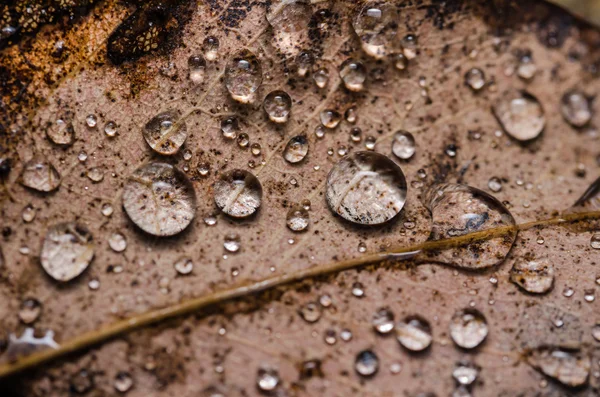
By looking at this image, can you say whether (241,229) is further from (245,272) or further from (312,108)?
(312,108)

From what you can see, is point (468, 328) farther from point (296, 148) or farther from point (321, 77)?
point (321, 77)

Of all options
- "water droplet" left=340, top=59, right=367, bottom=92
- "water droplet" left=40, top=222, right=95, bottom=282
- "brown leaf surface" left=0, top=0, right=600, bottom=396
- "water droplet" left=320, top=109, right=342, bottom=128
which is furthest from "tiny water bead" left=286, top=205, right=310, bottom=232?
"water droplet" left=40, top=222, right=95, bottom=282

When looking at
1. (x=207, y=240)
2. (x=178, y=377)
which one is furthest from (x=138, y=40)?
(x=178, y=377)

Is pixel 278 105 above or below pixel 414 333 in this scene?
above

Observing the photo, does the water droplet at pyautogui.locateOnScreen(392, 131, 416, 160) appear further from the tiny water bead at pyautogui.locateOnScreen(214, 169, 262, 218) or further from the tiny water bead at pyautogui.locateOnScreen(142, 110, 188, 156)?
the tiny water bead at pyautogui.locateOnScreen(142, 110, 188, 156)

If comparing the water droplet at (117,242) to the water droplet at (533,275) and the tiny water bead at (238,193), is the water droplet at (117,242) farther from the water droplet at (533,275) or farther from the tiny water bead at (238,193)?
the water droplet at (533,275)

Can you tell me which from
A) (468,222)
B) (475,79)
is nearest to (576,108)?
(475,79)

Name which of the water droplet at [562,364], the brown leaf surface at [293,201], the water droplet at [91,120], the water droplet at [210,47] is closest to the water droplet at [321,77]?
the brown leaf surface at [293,201]
